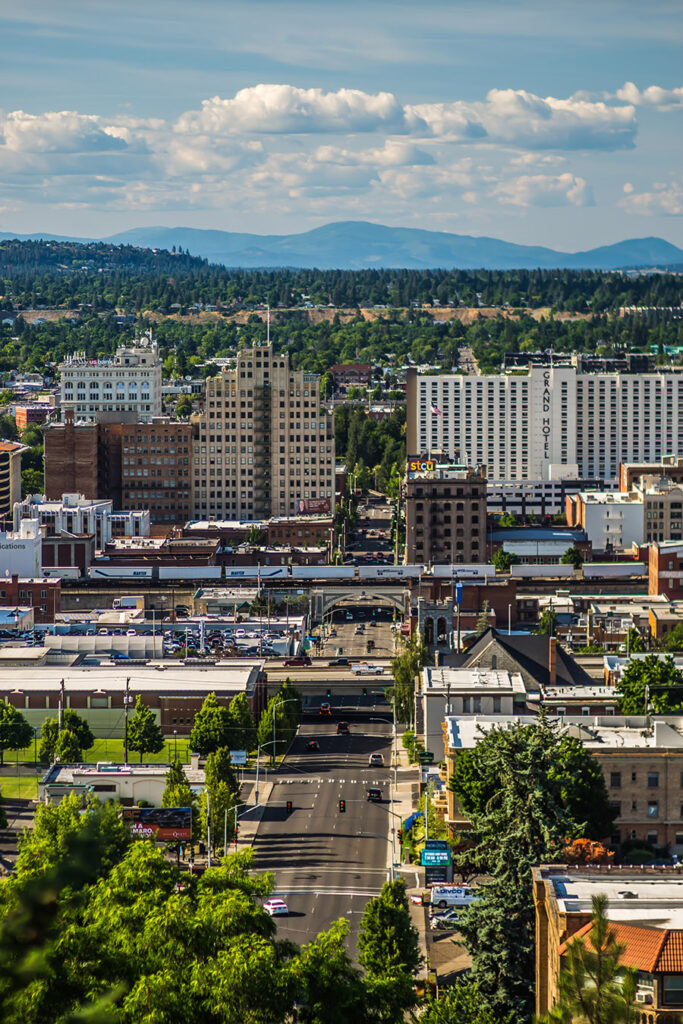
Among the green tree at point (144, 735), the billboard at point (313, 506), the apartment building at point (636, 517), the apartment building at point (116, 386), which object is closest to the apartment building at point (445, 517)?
the apartment building at point (636, 517)

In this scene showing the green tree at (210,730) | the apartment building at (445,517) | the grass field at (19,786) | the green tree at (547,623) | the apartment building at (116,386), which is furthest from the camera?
the apartment building at (116,386)

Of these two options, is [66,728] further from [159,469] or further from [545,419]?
[545,419]

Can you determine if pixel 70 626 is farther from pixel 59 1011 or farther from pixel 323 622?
pixel 59 1011

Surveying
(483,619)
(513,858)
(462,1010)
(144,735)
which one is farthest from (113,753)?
(462,1010)

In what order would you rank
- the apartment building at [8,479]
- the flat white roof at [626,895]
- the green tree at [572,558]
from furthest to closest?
the apartment building at [8,479]
the green tree at [572,558]
the flat white roof at [626,895]

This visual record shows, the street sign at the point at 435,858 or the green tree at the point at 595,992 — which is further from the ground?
the green tree at the point at 595,992

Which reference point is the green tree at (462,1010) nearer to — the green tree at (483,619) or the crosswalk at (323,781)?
the crosswalk at (323,781)
